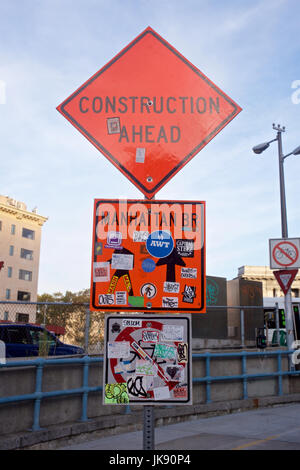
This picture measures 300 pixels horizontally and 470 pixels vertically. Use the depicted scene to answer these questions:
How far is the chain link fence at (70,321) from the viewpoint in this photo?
32.1 ft

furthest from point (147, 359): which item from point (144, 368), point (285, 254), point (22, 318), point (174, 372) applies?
point (22, 318)

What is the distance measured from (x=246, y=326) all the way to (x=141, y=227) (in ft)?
52.0

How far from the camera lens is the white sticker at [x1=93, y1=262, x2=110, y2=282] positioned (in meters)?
3.08

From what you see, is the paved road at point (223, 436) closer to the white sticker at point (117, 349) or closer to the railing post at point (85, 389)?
the railing post at point (85, 389)

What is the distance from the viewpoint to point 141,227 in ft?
10.2

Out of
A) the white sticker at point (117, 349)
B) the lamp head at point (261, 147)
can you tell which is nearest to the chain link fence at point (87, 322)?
the white sticker at point (117, 349)

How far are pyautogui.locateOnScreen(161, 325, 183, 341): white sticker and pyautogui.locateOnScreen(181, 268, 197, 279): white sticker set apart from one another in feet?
1.07

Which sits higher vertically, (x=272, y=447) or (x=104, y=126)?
(x=104, y=126)

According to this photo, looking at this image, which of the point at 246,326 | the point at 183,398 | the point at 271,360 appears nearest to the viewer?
the point at 183,398
